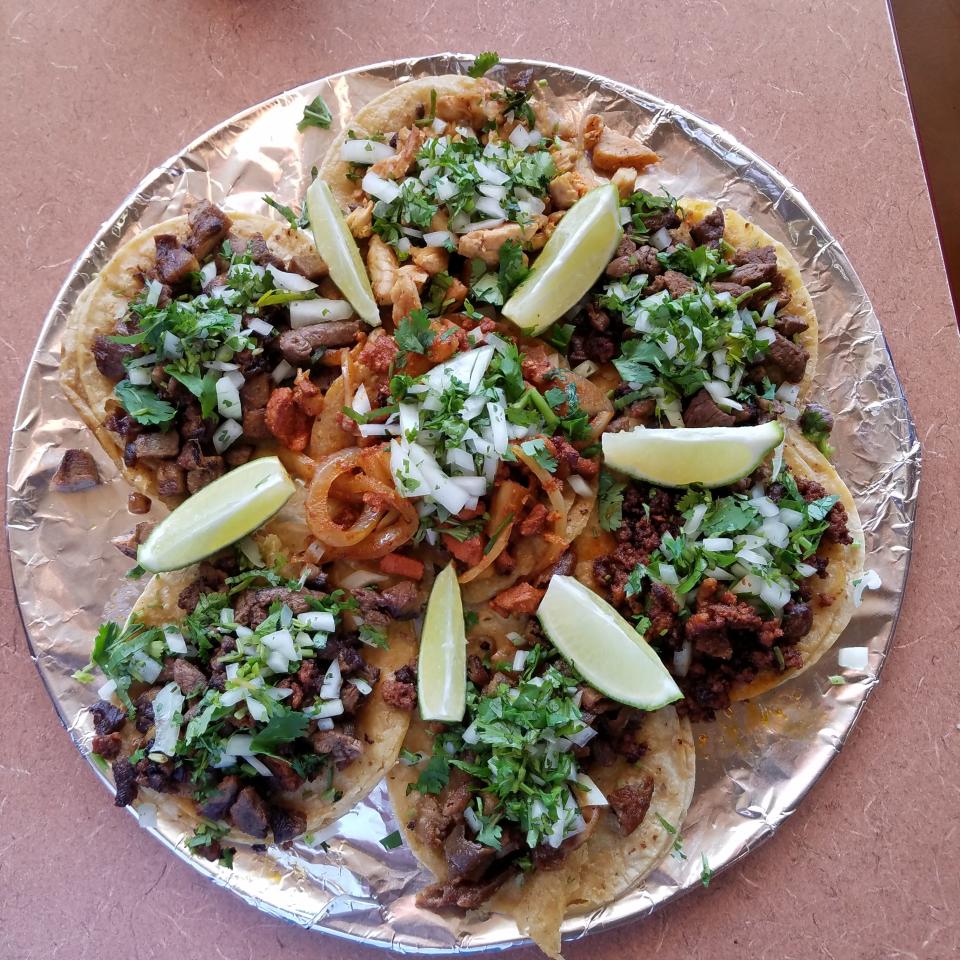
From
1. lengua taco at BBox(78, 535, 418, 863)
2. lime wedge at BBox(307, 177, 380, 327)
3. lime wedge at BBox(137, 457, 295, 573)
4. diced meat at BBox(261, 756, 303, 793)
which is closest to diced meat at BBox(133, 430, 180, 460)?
lime wedge at BBox(137, 457, 295, 573)

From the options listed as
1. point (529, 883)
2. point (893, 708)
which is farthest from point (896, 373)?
point (529, 883)

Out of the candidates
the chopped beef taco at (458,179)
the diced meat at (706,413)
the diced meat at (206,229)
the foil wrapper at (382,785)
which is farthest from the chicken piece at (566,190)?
the diced meat at (206,229)

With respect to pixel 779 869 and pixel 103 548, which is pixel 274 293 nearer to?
pixel 103 548

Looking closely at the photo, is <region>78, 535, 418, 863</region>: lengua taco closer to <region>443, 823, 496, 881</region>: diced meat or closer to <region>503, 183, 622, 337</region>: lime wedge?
<region>443, 823, 496, 881</region>: diced meat

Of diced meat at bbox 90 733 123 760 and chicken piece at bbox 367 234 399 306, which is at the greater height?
chicken piece at bbox 367 234 399 306

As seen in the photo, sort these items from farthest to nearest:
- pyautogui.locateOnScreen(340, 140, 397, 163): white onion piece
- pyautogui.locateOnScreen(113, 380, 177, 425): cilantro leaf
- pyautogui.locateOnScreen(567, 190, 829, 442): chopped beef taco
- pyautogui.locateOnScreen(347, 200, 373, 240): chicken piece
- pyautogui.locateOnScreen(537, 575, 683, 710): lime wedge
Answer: pyautogui.locateOnScreen(340, 140, 397, 163): white onion piece
pyautogui.locateOnScreen(347, 200, 373, 240): chicken piece
pyautogui.locateOnScreen(567, 190, 829, 442): chopped beef taco
pyautogui.locateOnScreen(113, 380, 177, 425): cilantro leaf
pyautogui.locateOnScreen(537, 575, 683, 710): lime wedge

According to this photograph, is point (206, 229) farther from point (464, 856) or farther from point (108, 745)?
point (464, 856)

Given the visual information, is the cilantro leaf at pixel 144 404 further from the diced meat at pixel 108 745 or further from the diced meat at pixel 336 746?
the diced meat at pixel 336 746
